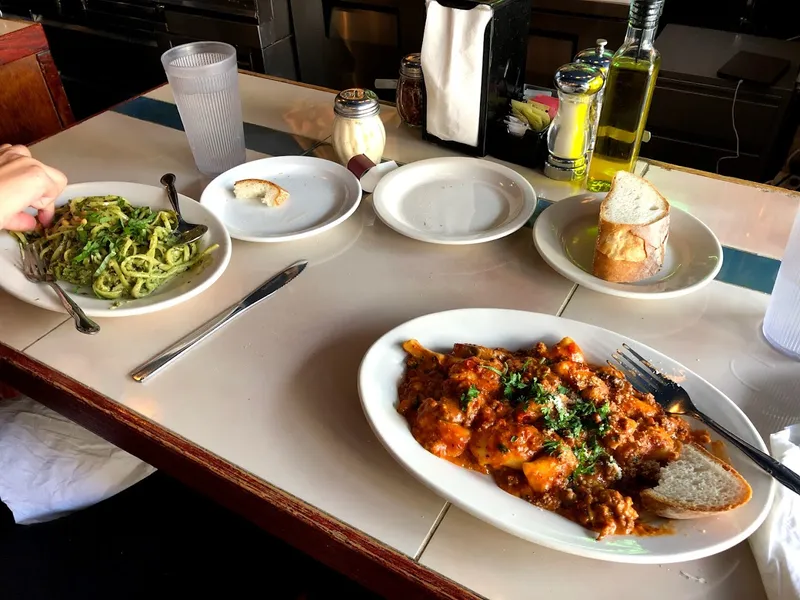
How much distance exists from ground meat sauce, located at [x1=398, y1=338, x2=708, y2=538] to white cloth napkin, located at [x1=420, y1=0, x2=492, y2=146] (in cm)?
75

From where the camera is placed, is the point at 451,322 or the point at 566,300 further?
the point at 566,300

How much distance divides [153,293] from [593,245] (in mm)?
830

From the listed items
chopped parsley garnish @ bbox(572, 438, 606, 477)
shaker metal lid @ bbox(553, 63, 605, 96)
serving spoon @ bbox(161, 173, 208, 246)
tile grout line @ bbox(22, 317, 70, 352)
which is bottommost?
tile grout line @ bbox(22, 317, 70, 352)

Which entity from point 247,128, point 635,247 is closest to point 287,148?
point 247,128

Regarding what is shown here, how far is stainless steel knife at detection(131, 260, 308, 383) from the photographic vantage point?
3.22 feet

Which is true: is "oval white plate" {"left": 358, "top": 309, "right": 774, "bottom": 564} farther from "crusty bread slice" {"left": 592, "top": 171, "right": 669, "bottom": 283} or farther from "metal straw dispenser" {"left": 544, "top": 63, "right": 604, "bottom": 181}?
"metal straw dispenser" {"left": 544, "top": 63, "right": 604, "bottom": 181}

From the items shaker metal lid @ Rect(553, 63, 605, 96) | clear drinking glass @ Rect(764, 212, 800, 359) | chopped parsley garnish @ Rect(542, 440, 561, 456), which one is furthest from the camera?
shaker metal lid @ Rect(553, 63, 605, 96)

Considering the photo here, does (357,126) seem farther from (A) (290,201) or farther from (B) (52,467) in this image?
(B) (52,467)

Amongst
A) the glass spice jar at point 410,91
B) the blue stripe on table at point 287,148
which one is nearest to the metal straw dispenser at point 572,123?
the blue stripe on table at point 287,148

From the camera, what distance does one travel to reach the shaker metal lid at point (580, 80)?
1.29 m

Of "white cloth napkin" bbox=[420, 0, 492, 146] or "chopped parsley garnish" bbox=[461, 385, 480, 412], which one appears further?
"white cloth napkin" bbox=[420, 0, 492, 146]

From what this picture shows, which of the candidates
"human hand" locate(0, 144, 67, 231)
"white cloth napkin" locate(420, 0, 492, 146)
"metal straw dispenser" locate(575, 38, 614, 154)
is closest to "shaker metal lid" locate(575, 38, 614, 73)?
"metal straw dispenser" locate(575, 38, 614, 154)

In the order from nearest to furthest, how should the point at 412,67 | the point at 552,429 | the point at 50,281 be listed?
the point at 552,429 < the point at 50,281 < the point at 412,67

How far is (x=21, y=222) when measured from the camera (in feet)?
3.81
